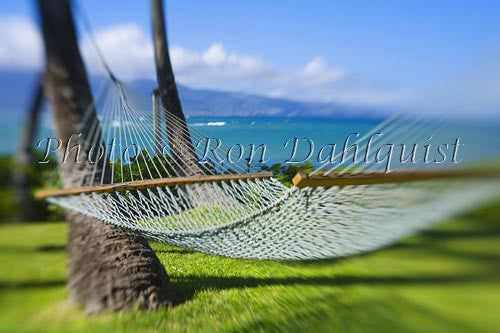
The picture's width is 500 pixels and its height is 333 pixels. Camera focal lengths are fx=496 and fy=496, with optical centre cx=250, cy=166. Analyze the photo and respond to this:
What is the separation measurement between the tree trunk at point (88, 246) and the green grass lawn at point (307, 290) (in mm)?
76

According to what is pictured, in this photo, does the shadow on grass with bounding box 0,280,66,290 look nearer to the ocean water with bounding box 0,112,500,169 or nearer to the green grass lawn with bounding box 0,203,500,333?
the green grass lawn with bounding box 0,203,500,333

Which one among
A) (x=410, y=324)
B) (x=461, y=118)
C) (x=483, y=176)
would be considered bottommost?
(x=410, y=324)

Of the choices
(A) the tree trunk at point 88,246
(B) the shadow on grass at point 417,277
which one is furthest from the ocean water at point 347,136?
(B) the shadow on grass at point 417,277

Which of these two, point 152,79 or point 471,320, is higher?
point 152,79

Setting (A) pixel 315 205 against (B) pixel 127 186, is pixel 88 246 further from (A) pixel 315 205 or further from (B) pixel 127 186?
(A) pixel 315 205

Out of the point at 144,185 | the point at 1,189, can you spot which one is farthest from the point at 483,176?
the point at 1,189

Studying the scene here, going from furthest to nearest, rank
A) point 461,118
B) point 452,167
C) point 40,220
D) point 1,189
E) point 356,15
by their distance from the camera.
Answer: point 356,15 → point 40,220 → point 1,189 → point 461,118 → point 452,167

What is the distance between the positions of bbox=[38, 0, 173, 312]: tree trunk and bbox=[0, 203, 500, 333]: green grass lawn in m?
0.08

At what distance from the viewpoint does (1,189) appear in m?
2.92

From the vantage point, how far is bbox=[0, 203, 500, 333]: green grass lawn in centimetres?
188

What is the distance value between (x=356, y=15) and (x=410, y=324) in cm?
757

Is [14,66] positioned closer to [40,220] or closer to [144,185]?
[40,220]

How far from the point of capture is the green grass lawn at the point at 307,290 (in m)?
1.88

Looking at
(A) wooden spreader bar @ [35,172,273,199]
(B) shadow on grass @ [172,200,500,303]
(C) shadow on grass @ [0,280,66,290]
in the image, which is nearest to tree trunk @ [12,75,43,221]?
(C) shadow on grass @ [0,280,66,290]
